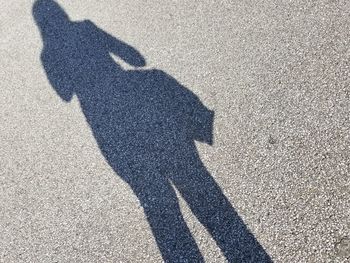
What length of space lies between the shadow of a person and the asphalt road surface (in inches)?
0.7

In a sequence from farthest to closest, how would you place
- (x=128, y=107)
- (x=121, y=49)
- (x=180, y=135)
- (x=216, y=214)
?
(x=121, y=49)
(x=128, y=107)
(x=180, y=135)
(x=216, y=214)

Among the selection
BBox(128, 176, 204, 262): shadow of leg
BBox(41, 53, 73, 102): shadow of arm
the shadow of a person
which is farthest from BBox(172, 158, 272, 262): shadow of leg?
BBox(41, 53, 73, 102): shadow of arm

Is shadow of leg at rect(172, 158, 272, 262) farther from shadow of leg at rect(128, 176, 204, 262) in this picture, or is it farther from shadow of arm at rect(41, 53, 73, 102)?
shadow of arm at rect(41, 53, 73, 102)

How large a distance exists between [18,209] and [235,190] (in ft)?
9.08

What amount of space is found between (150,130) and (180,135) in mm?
438

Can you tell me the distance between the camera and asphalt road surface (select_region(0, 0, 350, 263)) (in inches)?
167

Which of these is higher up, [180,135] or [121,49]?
[121,49]

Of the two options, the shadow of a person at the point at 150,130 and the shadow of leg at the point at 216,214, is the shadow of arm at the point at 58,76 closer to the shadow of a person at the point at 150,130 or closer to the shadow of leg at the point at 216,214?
the shadow of a person at the point at 150,130

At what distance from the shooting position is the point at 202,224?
4.30 meters

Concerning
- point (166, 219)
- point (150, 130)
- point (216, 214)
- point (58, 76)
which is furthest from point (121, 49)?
point (216, 214)

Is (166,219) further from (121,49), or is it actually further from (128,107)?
(121,49)

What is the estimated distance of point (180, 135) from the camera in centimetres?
508

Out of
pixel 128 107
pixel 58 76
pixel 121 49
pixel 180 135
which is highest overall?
pixel 121 49

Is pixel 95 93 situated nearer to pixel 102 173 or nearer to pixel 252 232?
pixel 102 173
